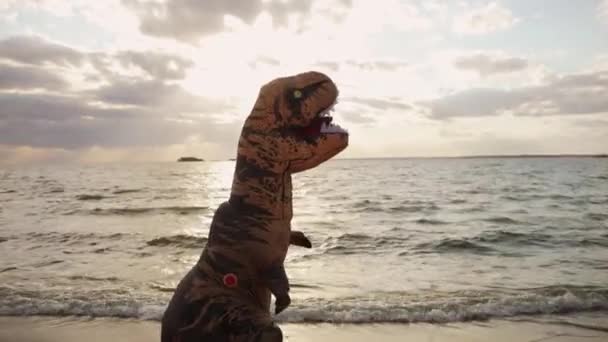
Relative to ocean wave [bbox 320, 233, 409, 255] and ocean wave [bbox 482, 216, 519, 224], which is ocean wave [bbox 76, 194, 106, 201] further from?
ocean wave [bbox 482, 216, 519, 224]

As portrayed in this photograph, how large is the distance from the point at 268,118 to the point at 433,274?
8.44 m

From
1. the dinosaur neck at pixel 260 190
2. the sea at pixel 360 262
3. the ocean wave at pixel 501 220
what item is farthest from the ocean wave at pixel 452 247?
the dinosaur neck at pixel 260 190

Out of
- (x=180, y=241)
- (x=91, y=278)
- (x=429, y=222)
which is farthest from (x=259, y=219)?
(x=429, y=222)

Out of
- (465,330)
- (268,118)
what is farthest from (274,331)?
(465,330)

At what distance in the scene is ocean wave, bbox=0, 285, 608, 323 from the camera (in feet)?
25.7

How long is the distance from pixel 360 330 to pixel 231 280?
14.7 ft

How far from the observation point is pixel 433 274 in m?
10.9

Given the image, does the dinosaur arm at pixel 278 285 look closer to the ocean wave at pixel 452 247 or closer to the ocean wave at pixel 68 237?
the ocean wave at pixel 452 247

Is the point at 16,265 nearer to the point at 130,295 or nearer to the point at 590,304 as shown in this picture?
the point at 130,295

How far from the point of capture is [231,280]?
319cm

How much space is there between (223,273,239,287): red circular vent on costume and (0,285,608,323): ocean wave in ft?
15.2

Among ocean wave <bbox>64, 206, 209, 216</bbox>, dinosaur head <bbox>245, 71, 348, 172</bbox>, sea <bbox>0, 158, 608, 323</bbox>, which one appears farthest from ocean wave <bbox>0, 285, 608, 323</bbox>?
ocean wave <bbox>64, 206, 209, 216</bbox>

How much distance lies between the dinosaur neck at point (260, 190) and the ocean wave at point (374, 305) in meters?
4.67

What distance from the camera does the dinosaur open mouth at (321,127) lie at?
3135 mm
